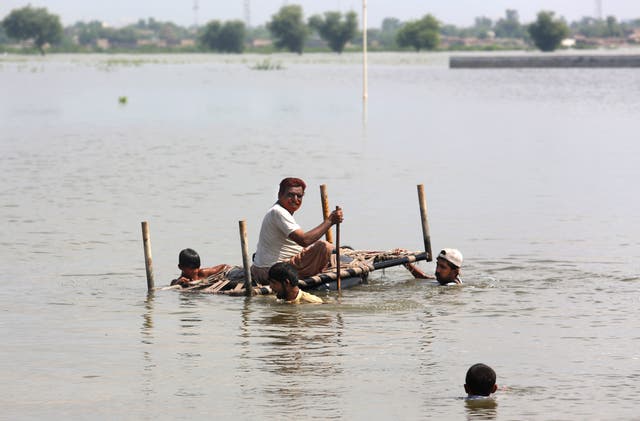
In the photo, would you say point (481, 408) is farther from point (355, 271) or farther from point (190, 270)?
point (190, 270)

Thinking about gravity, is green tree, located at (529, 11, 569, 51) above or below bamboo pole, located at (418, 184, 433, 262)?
below

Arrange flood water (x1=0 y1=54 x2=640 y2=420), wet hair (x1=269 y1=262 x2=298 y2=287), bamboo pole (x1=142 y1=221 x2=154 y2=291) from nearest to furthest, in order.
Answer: flood water (x1=0 y1=54 x2=640 y2=420)
wet hair (x1=269 y1=262 x2=298 y2=287)
bamboo pole (x1=142 y1=221 x2=154 y2=291)

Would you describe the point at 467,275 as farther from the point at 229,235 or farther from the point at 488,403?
the point at 488,403

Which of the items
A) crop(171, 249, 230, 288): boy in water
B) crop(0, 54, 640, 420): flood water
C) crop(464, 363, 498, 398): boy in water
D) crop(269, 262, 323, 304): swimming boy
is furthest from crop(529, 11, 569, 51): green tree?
crop(464, 363, 498, 398): boy in water

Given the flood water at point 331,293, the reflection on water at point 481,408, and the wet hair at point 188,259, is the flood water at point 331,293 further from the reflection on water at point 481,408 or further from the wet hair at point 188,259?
the wet hair at point 188,259

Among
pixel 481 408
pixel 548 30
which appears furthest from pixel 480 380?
pixel 548 30

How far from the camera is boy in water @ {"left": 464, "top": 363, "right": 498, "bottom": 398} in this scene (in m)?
11.3

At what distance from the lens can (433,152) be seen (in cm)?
3906

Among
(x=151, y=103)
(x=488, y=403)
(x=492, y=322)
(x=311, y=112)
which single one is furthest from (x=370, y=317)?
(x=151, y=103)

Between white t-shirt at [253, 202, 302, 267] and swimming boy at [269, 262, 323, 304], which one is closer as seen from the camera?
swimming boy at [269, 262, 323, 304]

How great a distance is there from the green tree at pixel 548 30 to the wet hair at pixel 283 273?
6301 inches

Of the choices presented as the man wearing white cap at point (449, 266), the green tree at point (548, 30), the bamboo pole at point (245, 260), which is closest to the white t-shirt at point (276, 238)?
the bamboo pole at point (245, 260)

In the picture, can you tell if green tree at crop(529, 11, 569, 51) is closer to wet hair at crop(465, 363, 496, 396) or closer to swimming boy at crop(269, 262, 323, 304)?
swimming boy at crop(269, 262, 323, 304)

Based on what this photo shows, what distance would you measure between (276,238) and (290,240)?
176mm
